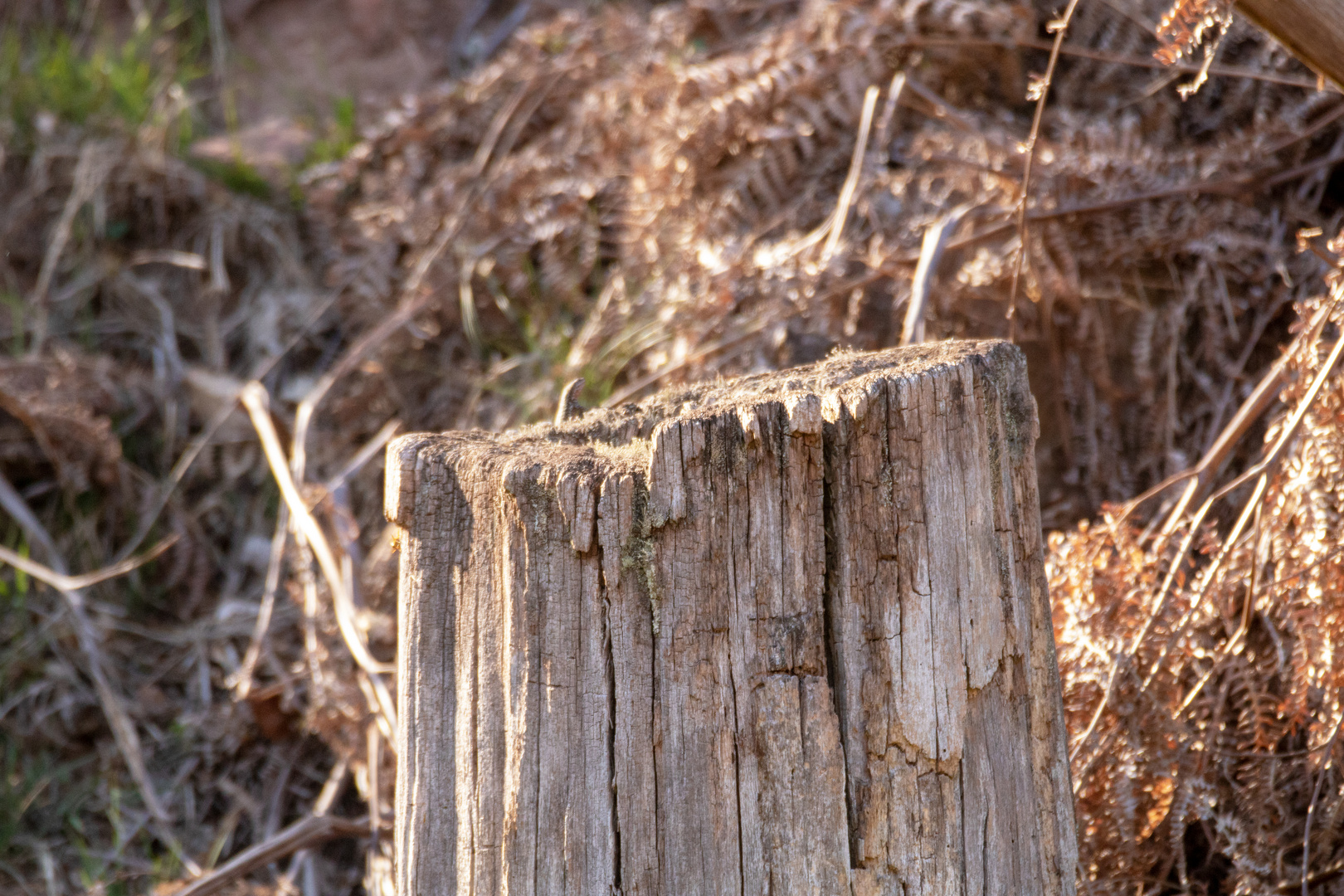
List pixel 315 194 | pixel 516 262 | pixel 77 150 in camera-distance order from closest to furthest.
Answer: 1. pixel 516 262
2. pixel 315 194
3. pixel 77 150

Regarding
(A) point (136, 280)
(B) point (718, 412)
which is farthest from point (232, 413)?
(B) point (718, 412)

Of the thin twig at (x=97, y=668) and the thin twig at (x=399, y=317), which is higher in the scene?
the thin twig at (x=399, y=317)

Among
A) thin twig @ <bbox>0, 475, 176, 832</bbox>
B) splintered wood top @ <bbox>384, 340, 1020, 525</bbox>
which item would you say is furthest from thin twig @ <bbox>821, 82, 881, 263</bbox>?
thin twig @ <bbox>0, 475, 176, 832</bbox>

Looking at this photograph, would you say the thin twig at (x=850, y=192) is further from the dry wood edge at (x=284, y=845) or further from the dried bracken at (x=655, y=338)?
the dry wood edge at (x=284, y=845)

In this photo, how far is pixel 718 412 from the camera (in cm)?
140

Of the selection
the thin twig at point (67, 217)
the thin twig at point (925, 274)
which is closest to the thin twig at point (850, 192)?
the thin twig at point (925, 274)

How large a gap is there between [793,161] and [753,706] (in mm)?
2738

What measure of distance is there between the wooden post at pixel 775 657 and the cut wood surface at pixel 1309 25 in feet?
2.03

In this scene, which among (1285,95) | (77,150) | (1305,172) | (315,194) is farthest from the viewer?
(77,150)

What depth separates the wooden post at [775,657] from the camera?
139 centimetres

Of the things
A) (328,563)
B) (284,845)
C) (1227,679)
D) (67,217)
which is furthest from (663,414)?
(67,217)

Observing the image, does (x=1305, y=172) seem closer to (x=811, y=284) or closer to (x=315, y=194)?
(x=811, y=284)

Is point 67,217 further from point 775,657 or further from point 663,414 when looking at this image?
point 775,657

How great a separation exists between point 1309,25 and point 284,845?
260cm
